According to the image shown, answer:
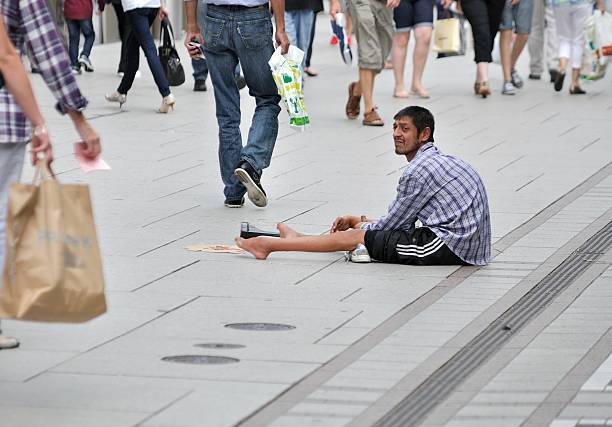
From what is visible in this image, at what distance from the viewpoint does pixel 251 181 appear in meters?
9.46

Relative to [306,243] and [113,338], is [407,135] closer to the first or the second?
[306,243]

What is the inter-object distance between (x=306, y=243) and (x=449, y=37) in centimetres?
853

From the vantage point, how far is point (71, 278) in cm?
507

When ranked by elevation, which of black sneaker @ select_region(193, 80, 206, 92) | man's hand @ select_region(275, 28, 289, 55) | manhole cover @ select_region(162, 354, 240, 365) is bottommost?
black sneaker @ select_region(193, 80, 206, 92)

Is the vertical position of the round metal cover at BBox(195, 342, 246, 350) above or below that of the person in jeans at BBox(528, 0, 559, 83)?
above

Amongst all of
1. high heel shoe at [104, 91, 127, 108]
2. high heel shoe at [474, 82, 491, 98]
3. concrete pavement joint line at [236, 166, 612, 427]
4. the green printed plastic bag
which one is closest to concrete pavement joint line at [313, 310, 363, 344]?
concrete pavement joint line at [236, 166, 612, 427]

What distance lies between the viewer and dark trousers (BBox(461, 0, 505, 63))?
15.9 meters

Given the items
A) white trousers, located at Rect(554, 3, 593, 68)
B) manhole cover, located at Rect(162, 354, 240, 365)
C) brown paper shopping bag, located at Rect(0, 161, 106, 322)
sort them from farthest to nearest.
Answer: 1. white trousers, located at Rect(554, 3, 593, 68)
2. manhole cover, located at Rect(162, 354, 240, 365)
3. brown paper shopping bag, located at Rect(0, 161, 106, 322)

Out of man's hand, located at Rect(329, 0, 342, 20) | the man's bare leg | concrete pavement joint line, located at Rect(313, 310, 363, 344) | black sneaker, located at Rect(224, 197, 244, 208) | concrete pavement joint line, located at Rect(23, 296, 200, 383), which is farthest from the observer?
man's hand, located at Rect(329, 0, 342, 20)

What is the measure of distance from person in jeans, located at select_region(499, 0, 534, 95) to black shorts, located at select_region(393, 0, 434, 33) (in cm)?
139

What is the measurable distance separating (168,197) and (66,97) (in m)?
4.48

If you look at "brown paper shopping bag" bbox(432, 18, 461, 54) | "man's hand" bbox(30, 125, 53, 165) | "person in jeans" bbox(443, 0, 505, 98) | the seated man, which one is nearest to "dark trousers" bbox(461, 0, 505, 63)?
"person in jeans" bbox(443, 0, 505, 98)

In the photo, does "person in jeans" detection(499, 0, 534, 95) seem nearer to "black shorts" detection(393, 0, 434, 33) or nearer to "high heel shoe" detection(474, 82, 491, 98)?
"high heel shoe" detection(474, 82, 491, 98)

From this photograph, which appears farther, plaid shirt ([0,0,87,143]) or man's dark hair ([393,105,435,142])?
man's dark hair ([393,105,435,142])
